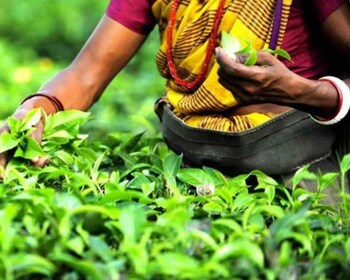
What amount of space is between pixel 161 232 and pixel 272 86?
0.77 metres

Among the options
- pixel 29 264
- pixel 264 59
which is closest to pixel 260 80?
pixel 264 59

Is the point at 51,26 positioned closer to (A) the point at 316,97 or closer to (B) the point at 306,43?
(B) the point at 306,43

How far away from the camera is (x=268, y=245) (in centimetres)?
216

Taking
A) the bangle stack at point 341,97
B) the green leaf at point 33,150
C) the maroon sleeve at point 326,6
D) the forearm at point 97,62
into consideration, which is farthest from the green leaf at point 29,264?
the forearm at point 97,62

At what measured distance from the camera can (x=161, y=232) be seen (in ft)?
7.34

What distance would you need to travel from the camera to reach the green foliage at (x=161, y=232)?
81.4 inches

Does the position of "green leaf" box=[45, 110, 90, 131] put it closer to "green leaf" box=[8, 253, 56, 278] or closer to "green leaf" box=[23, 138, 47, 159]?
"green leaf" box=[23, 138, 47, 159]

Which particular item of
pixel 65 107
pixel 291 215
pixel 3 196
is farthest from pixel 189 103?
pixel 291 215

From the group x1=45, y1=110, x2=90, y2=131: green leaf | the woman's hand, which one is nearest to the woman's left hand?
the woman's hand

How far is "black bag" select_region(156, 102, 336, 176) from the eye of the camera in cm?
325

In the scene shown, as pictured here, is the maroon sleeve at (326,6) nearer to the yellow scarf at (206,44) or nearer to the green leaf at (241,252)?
the yellow scarf at (206,44)

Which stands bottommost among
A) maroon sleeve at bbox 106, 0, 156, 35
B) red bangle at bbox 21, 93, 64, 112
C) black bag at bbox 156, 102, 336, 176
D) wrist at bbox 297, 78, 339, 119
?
red bangle at bbox 21, 93, 64, 112

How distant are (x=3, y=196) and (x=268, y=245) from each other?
0.75 meters

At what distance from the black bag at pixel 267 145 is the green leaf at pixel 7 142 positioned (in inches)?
23.5
